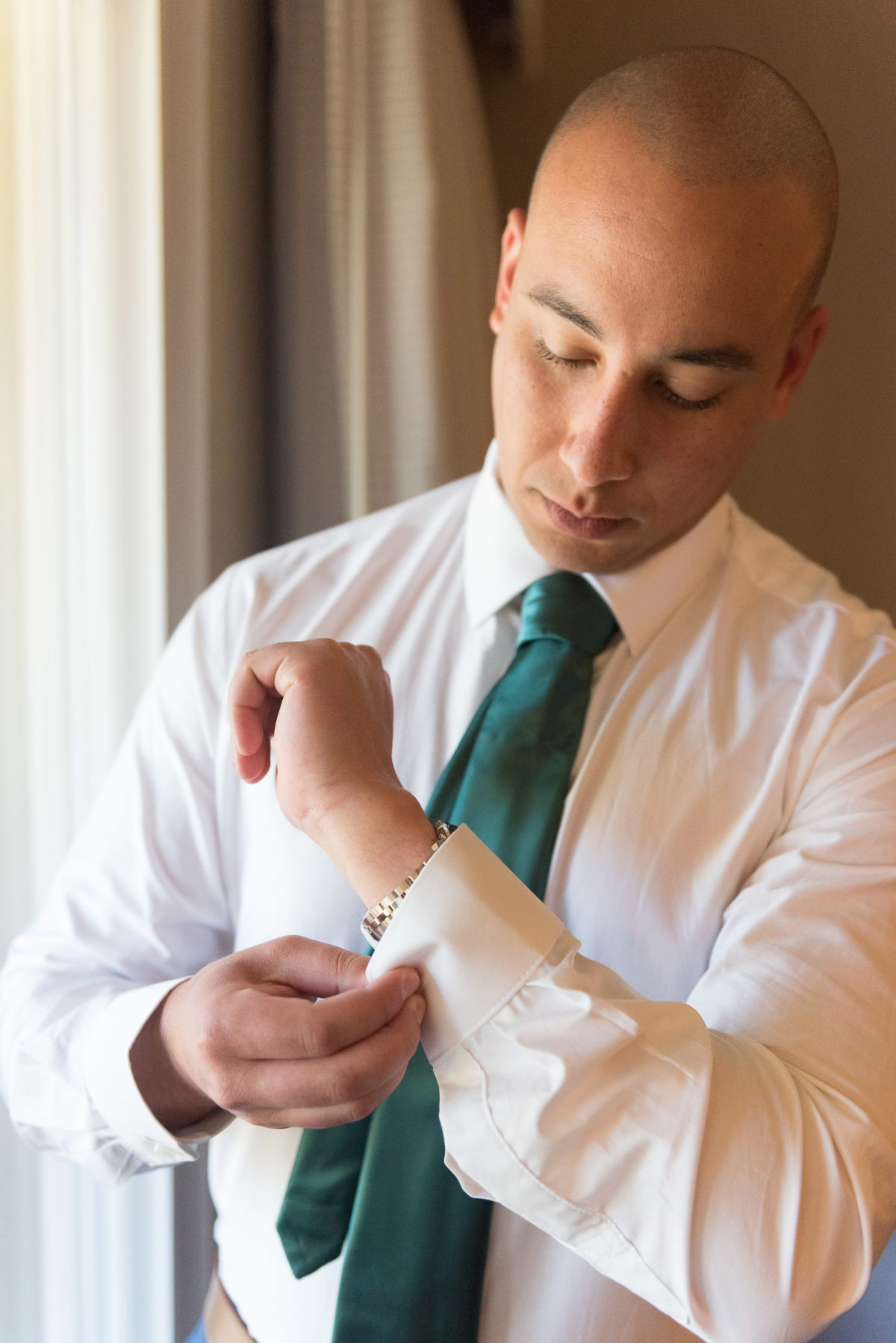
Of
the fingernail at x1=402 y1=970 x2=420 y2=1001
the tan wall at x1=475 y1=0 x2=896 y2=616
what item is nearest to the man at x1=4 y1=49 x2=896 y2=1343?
the fingernail at x1=402 y1=970 x2=420 y2=1001

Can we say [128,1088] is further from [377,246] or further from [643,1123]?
[377,246]

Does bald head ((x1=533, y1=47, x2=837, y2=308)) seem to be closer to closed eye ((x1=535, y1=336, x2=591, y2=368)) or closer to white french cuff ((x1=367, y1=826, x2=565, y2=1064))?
closed eye ((x1=535, y1=336, x2=591, y2=368))

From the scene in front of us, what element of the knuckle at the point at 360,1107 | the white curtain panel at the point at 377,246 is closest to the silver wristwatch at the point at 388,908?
the knuckle at the point at 360,1107

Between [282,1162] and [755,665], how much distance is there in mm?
653

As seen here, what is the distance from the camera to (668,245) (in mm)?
920

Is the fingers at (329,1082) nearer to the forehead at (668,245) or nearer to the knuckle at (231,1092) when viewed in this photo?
the knuckle at (231,1092)

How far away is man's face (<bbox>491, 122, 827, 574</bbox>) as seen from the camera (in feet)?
3.03

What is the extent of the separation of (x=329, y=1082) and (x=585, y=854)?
0.37 meters

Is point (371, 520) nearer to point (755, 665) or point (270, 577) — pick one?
point (270, 577)

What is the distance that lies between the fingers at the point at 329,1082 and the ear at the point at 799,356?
704mm

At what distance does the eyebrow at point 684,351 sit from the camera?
944 millimetres

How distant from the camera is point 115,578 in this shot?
130 cm

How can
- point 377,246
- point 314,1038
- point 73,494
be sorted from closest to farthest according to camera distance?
1. point 314,1038
2. point 73,494
3. point 377,246

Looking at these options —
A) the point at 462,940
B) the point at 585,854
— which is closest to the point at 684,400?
the point at 585,854
